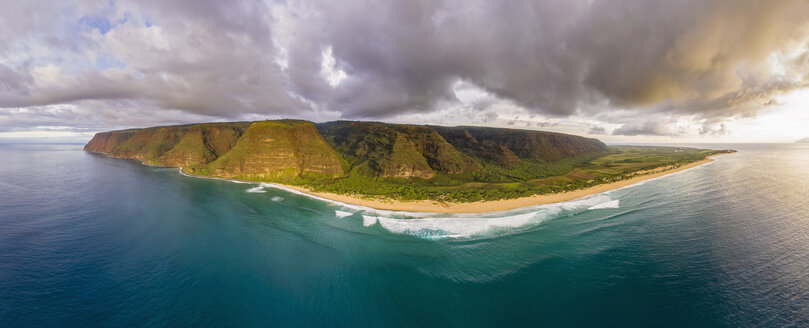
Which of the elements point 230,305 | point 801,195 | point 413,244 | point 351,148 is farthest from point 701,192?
point 351,148

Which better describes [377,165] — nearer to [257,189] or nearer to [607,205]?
[257,189]

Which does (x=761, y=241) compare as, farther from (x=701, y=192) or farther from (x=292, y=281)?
(x=292, y=281)

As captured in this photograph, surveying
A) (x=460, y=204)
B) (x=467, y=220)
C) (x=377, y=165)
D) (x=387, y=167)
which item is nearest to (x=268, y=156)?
(x=377, y=165)

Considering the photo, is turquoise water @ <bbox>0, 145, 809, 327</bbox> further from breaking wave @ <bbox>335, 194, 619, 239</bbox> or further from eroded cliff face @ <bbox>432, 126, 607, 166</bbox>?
eroded cliff face @ <bbox>432, 126, 607, 166</bbox>

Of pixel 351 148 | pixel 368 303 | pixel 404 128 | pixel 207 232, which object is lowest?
pixel 368 303

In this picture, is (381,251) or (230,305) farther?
(381,251)

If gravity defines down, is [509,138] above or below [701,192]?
above

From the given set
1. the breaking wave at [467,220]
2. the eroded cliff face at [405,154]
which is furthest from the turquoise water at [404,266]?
the eroded cliff face at [405,154]
